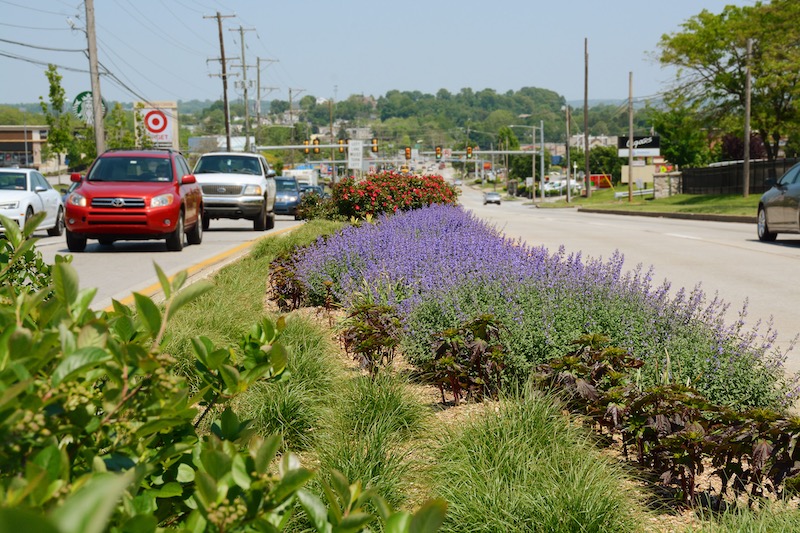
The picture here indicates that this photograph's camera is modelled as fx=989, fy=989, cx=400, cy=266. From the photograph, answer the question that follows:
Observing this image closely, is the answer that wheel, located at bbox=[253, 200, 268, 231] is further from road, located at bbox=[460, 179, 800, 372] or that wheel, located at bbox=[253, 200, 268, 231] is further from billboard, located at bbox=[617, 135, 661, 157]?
billboard, located at bbox=[617, 135, 661, 157]

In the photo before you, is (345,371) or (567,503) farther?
(345,371)

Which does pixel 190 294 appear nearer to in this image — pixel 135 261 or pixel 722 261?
pixel 135 261

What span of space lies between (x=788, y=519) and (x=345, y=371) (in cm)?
330

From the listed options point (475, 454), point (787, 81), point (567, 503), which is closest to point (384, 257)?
point (475, 454)

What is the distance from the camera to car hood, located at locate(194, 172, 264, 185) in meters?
25.4

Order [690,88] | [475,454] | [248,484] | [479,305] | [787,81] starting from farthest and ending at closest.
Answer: [690,88]
[787,81]
[479,305]
[475,454]
[248,484]

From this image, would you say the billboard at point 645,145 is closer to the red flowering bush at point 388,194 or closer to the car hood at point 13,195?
the red flowering bush at point 388,194

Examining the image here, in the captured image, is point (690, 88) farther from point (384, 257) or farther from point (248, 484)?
point (248, 484)

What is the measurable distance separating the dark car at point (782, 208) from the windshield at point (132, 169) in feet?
39.1

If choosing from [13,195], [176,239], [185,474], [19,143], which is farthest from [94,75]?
[19,143]

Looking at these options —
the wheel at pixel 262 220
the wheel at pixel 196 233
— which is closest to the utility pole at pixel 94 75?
the wheel at pixel 262 220

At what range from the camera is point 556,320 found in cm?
601

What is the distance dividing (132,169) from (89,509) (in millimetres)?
18693

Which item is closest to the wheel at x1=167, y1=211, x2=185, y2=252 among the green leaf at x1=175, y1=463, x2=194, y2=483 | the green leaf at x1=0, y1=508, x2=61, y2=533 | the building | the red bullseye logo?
the green leaf at x1=175, y1=463, x2=194, y2=483
